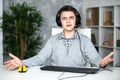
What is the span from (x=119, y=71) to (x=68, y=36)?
71 centimetres

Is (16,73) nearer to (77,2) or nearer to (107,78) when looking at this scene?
(107,78)

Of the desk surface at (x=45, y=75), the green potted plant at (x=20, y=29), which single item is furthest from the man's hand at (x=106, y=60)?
the green potted plant at (x=20, y=29)

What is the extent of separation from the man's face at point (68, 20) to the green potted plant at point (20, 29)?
4.66 feet

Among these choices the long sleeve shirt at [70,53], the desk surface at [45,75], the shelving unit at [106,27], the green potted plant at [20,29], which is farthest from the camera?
the shelving unit at [106,27]

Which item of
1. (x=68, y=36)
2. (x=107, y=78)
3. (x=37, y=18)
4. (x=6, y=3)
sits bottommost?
(x=107, y=78)

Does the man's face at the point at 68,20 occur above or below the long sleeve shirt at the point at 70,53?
above

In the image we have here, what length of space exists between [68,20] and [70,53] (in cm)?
30

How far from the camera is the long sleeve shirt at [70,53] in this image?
220cm

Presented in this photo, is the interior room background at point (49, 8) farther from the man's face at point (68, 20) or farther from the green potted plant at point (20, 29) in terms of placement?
the man's face at point (68, 20)

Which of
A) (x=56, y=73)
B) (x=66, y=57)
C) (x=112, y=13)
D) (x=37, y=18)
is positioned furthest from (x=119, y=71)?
(x=112, y=13)

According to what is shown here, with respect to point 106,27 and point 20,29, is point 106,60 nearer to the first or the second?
point 20,29

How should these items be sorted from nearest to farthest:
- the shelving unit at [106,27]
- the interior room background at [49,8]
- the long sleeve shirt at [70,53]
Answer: the long sleeve shirt at [70,53] < the shelving unit at [106,27] < the interior room background at [49,8]

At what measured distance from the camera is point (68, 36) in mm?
2324

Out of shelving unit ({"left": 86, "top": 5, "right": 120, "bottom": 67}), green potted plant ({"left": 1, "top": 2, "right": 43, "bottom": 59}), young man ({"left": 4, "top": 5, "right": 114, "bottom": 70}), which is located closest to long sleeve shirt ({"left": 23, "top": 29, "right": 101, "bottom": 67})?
young man ({"left": 4, "top": 5, "right": 114, "bottom": 70})
